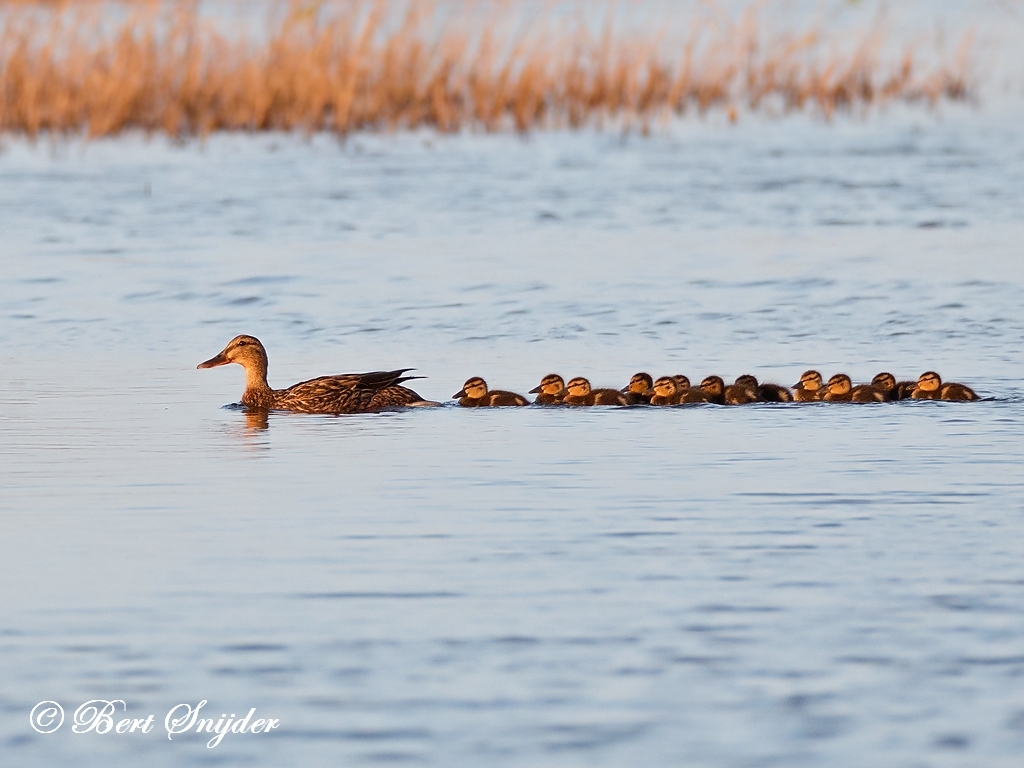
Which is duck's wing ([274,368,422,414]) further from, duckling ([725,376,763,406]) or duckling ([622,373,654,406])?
duckling ([725,376,763,406])

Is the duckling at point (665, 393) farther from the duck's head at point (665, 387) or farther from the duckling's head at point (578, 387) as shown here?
the duckling's head at point (578, 387)

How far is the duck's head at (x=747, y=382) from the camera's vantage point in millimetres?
9680

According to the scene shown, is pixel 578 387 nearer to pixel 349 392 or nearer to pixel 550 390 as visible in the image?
pixel 550 390

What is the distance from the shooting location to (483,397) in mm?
9688

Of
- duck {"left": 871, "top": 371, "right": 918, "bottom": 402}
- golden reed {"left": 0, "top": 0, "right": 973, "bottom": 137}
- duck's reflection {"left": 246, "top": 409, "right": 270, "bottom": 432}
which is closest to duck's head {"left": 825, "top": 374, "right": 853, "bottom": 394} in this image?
duck {"left": 871, "top": 371, "right": 918, "bottom": 402}

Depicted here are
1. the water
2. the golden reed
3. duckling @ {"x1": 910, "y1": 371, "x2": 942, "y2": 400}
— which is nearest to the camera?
the water

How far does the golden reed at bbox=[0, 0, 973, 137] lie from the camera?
21484mm

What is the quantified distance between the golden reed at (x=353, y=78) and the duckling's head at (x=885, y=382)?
434 inches

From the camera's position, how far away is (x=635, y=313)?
12750 millimetres

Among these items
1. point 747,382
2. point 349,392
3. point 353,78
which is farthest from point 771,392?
point 353,78

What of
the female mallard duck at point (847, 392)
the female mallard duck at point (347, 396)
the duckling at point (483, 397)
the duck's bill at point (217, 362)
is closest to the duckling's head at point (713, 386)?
the female mallard duck at point (847, 392)

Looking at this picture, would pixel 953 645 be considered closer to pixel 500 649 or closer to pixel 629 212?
pixel 500 649

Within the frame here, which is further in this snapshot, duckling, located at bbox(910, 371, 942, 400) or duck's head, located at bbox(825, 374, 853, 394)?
duck's head, located at bbox(825, 374, 853, 394)

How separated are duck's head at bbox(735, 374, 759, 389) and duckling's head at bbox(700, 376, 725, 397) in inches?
3.1
